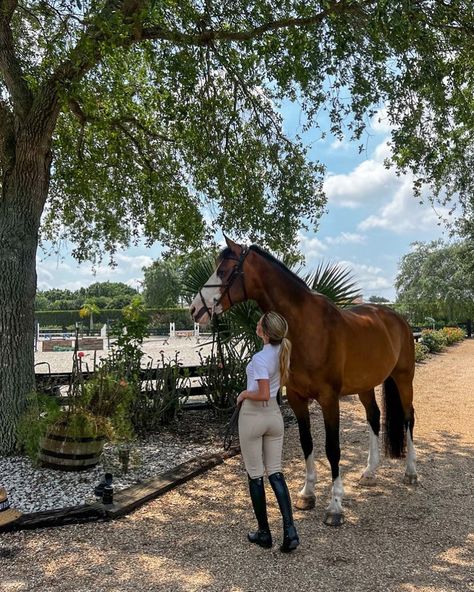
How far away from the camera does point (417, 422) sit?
793cm

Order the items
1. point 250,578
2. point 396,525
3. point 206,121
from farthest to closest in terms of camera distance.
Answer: point 206,121, point 396,525, point 250,578

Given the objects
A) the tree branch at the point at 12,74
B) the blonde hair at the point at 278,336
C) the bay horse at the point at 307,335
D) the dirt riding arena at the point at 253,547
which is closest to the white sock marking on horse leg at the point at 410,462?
the dirt riding arena at the point at 253,547

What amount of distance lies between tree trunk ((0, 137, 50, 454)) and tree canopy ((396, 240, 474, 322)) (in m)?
33.4

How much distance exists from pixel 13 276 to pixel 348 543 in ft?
14.0

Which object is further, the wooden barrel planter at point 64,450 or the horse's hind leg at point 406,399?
the horse's hind leg at point 406,399

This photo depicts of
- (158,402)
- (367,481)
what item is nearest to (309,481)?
(367,481)

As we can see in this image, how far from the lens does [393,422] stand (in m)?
5.30

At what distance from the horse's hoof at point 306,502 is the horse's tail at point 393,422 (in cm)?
159

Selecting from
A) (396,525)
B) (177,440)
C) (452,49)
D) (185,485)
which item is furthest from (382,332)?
(452,49)

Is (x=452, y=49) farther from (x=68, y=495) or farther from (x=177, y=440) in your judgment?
(x=68, y=495)

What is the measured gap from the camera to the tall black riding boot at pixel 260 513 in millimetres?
3205

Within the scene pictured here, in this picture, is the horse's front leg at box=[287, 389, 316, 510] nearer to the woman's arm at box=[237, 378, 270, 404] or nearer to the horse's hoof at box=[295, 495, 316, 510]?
the horse's hoof at box=[295, 495, 316, 510]

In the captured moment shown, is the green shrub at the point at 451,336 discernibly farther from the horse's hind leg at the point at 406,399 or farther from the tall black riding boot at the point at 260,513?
the tall black riding boot at the point at 260,513

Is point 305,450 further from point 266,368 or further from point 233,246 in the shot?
point 233,246
